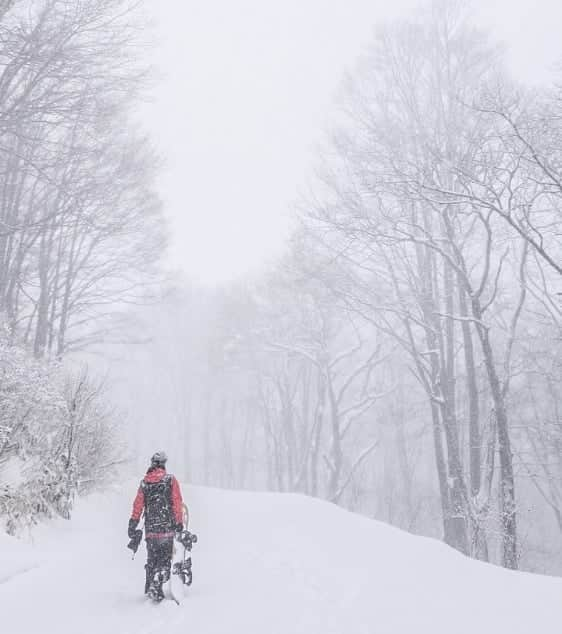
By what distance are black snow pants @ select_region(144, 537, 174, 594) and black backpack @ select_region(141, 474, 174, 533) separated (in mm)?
117

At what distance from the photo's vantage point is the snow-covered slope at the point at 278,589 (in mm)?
5387

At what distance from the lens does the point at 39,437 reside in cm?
941

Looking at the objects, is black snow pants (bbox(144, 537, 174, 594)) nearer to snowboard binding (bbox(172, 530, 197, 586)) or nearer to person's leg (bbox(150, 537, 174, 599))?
person's leg (bbox(150, 537, 174, 599))

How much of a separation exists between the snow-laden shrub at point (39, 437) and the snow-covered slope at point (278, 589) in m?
0.48

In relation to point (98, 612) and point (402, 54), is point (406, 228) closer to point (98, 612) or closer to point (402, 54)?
point (402, 54)

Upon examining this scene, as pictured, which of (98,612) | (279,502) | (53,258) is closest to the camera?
(98,612)

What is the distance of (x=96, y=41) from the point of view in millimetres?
9773

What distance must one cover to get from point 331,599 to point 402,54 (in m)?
14.3

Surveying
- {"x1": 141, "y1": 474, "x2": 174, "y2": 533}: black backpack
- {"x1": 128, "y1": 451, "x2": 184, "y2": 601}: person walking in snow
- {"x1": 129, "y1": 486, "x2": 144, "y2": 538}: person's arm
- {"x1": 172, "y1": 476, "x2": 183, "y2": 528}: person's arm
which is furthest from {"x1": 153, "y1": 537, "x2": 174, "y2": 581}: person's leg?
{"x1": 129, "y1": 486, "x2": 144, "y2": 538}: person's arm

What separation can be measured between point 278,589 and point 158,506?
1718mm

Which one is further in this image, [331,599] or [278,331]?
[278,331]

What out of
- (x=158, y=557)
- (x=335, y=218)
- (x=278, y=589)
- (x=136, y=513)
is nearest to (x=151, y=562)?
(x=158, y=557)

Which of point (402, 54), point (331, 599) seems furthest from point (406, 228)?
point (331, 599)

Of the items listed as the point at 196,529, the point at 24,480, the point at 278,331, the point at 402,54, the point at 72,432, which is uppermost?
the point at 402,54
